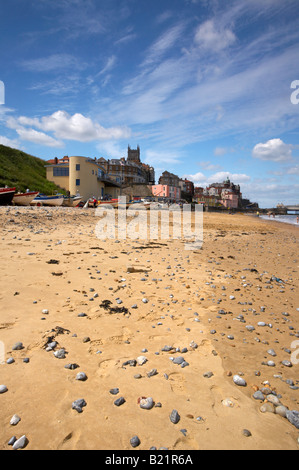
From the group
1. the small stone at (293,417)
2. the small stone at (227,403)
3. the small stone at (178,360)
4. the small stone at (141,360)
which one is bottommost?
the small stone at (293,417)

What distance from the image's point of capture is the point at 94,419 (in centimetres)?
304

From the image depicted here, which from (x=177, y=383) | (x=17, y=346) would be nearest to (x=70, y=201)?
(x=17, y=346)

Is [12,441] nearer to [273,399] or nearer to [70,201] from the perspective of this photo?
[273,399]

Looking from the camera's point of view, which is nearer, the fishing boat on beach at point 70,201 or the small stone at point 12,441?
the small stone at point 12,441

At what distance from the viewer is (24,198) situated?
102 ft

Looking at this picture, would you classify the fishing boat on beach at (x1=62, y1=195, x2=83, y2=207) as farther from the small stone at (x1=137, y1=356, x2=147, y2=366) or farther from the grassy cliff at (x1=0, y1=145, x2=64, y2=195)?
the small stone at (x1=137, y1=356, x2=147, y2=366)

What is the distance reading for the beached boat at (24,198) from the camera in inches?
1211

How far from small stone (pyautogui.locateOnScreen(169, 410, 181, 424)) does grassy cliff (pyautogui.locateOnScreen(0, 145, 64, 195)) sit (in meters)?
47.7

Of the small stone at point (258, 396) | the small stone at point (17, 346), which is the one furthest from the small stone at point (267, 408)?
the small stone at point (17, 346)

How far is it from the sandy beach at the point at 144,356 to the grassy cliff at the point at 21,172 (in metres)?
43.2

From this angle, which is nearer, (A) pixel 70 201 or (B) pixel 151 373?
(B) pixel 151 373

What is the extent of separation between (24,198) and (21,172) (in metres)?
25.8

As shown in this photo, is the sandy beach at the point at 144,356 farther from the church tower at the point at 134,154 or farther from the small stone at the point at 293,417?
the church tower at the point at 134,154

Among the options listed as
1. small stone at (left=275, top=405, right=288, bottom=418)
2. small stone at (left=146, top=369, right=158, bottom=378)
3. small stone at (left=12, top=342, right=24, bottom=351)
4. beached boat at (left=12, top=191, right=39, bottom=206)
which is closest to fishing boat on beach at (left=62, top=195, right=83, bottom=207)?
beached boat at (left=12, top=191, right=39, bottom=206)
